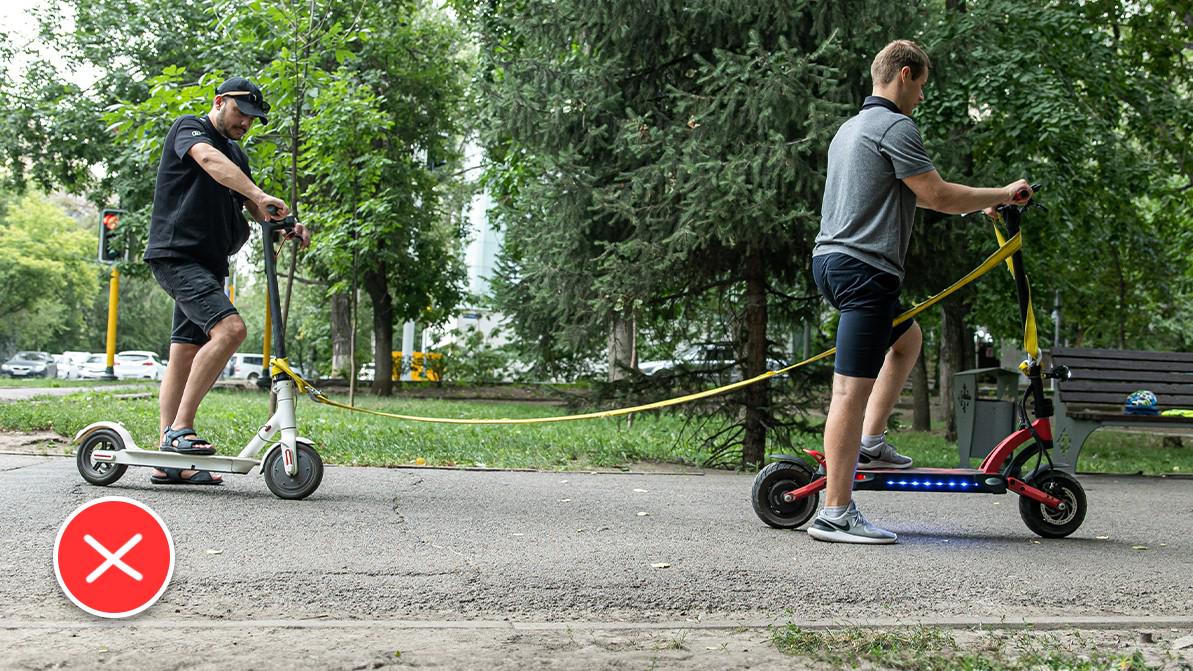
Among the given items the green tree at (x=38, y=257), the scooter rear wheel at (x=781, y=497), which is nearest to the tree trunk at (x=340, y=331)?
the green tree at (x=38, y=257)

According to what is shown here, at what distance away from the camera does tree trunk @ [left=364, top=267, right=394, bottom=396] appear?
2762 cm

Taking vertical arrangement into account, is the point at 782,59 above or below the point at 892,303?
above

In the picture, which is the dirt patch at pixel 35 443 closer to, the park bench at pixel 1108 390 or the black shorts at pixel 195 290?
the black shorts at pixel 195 290

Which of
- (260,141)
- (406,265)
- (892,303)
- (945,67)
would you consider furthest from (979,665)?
(406,265)

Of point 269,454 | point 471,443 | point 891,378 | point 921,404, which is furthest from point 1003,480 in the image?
point 921,404

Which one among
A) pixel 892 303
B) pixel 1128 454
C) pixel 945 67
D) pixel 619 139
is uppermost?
pixel 945 67

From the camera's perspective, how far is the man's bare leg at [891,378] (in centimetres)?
485

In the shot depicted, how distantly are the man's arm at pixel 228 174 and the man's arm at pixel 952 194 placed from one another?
119 inches

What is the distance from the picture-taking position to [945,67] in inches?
330

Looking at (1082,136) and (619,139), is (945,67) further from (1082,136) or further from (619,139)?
(1082,136)

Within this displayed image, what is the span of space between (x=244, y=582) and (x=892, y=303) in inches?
109

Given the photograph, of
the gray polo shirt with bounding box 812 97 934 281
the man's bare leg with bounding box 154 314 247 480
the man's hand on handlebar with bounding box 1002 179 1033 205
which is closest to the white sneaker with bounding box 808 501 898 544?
the gray polo shirt with bounding box 812 97 934 281

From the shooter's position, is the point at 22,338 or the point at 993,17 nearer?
the point at 993,17

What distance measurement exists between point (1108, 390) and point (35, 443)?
8.87m
